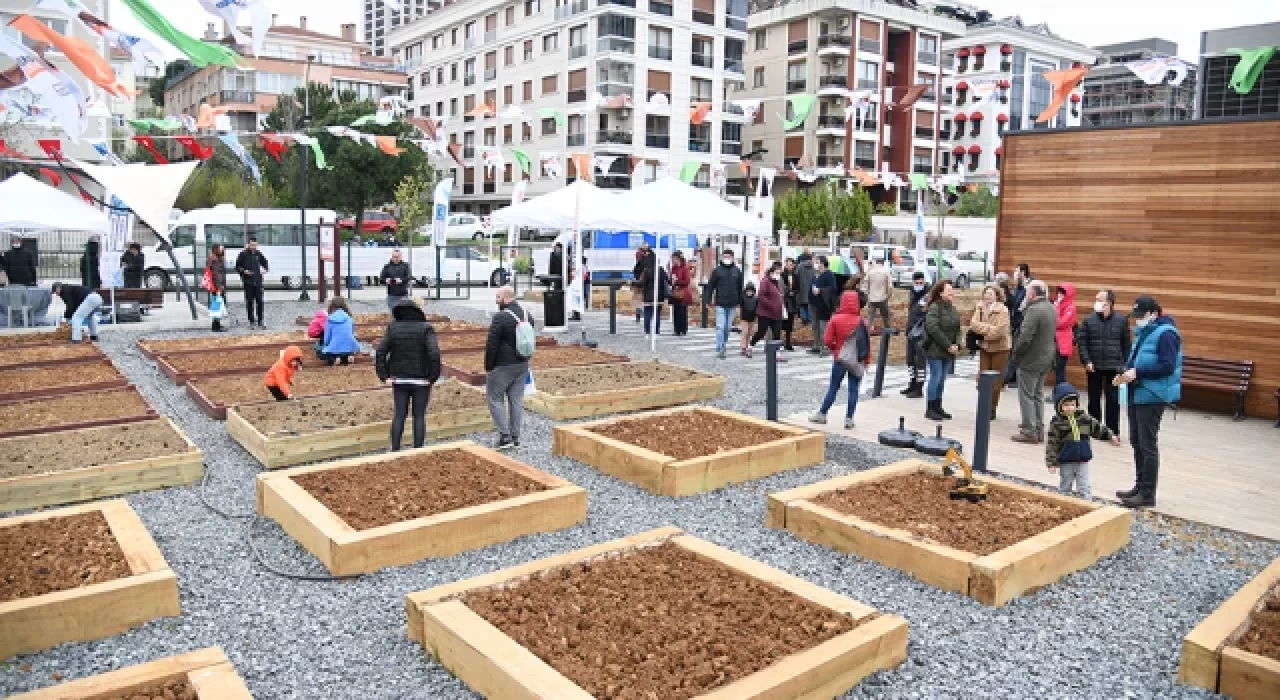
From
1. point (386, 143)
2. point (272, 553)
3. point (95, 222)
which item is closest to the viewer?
point (272, 553)

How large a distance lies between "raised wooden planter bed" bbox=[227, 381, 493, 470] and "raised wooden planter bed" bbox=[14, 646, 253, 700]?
14.8 ft

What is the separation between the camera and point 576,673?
440 centimetres

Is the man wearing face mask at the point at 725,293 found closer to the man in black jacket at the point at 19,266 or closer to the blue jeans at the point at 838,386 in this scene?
the blue jeans at the point at 838,386

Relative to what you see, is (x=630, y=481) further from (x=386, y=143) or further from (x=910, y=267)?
(x=910, y=267)

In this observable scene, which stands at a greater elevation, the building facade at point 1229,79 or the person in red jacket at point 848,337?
the building facade at point 1229,79

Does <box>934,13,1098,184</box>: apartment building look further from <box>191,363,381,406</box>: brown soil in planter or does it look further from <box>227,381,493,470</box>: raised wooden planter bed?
<box>227,381,493,470</box>: raised wooden planter bed

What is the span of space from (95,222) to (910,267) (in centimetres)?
2692

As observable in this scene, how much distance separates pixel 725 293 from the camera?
1605cm

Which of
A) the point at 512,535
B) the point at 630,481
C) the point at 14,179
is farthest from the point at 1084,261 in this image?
the point at 14,179

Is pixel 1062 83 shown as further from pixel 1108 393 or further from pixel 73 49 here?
pixel 73 49

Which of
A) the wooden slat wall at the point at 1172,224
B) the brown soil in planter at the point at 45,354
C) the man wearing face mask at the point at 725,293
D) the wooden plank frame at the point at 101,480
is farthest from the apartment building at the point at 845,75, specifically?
the wooden plank frame at the point at 101,480

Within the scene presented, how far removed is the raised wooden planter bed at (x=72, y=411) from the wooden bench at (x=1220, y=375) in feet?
42.3

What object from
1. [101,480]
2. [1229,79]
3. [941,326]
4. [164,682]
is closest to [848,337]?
[941,326]

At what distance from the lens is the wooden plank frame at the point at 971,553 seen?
19.2ft
